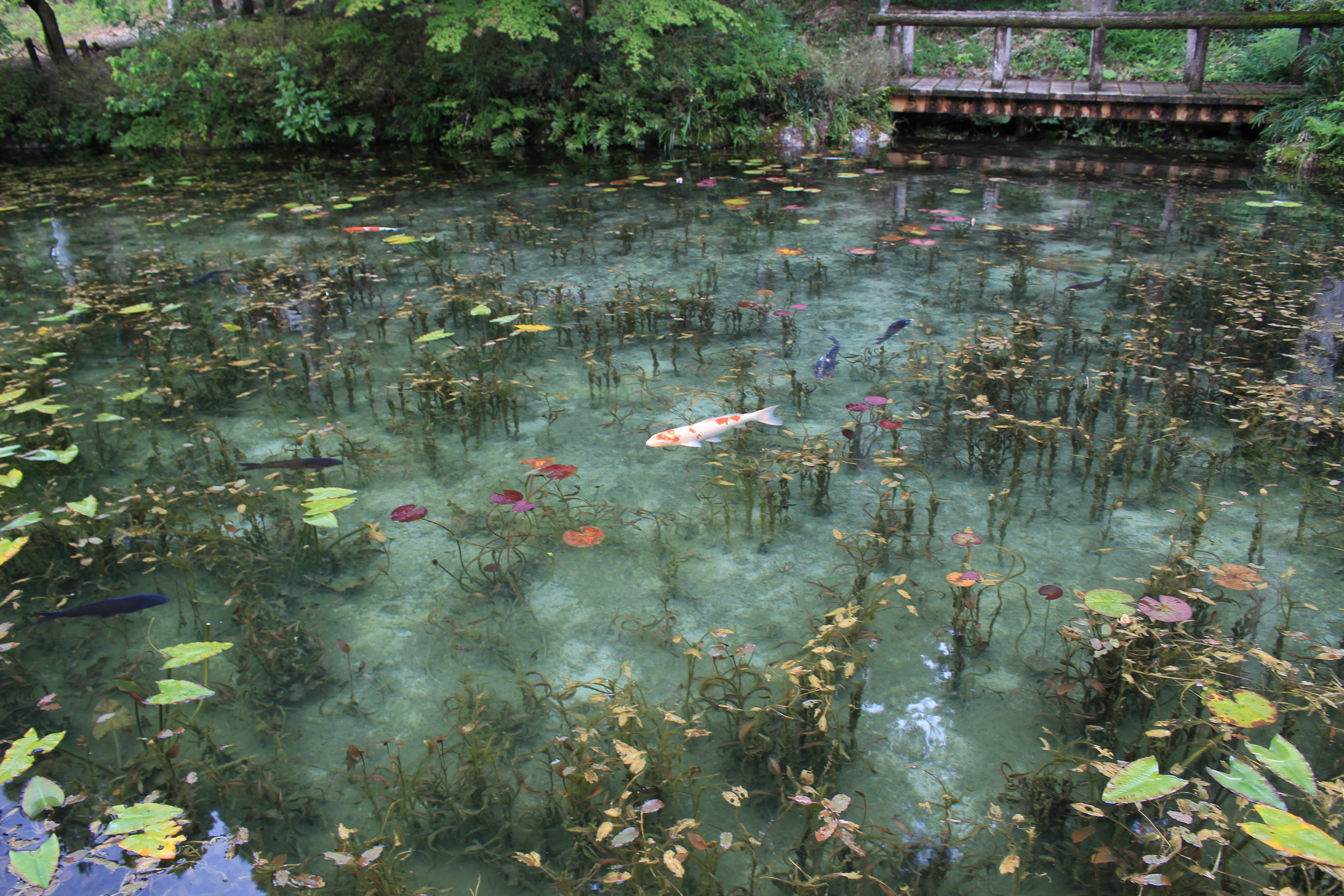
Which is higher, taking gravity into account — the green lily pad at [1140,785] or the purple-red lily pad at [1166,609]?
the purple-red lily pad at [1166,609]

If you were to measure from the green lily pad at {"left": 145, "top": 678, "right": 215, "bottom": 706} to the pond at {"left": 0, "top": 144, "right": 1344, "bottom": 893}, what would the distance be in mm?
87

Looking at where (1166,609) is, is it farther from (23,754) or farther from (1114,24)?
(1114,24)

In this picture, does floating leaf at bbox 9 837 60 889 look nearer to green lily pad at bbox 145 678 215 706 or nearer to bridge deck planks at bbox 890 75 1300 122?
green lily pad at bbox 145 678 215 706

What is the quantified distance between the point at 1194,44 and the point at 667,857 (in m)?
13.3

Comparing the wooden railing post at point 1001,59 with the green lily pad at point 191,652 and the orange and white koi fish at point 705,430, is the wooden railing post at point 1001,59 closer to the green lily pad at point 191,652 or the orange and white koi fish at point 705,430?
the orange and white koi fish at point 705,430

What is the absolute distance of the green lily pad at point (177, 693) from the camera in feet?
7.52

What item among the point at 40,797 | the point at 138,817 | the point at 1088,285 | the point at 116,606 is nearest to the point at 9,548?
the point at 116,606

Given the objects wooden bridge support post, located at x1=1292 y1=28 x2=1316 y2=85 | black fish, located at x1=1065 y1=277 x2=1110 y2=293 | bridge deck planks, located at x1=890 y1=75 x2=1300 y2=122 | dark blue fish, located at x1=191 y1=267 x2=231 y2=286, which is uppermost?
wooden bridge support post, located at x1=1292 y1=28 x2=1316 y2=85

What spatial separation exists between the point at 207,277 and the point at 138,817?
5.30 m

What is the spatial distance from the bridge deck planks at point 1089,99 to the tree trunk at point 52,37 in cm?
1582

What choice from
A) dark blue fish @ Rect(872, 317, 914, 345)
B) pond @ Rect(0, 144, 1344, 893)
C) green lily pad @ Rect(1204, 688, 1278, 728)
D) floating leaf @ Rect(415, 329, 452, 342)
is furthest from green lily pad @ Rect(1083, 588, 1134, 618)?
floating leaf @ Rect(415, 329, 452, 342)

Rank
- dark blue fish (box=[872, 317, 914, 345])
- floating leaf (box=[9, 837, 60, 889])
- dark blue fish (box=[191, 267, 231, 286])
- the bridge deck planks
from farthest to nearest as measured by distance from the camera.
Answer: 1. the bridge deck planks
2. dark blue fish (box=[191, 267, 231, 286])
3. dark blue fish (box=[872, 317, 914, 345])
4. floating leaf (box=[9, 837, 60, 889])

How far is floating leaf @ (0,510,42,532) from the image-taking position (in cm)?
304

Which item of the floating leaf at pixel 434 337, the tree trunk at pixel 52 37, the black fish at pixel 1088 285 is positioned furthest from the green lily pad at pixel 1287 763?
the tree trunk at pixel 52 37
